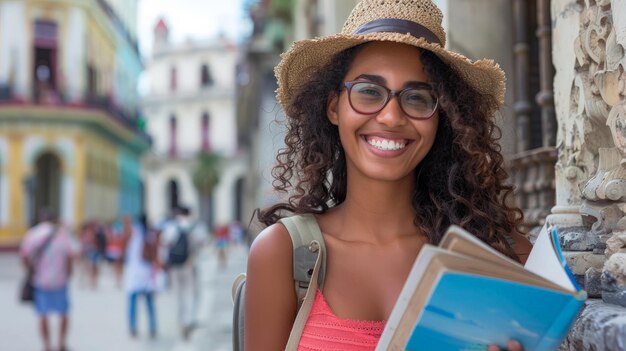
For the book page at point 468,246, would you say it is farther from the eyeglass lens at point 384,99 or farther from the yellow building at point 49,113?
the yellow building at point 49,113

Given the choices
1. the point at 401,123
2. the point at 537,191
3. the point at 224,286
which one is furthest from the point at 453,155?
the point at 224,286

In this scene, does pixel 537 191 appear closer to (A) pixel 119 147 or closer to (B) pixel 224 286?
(B) pixel 224 286

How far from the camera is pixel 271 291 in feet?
6.30

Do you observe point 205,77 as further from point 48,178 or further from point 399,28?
point 399,28

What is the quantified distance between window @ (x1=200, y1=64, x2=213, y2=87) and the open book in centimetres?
5901

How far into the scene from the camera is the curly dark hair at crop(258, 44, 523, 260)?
6.56ft

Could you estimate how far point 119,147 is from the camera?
1531 inches

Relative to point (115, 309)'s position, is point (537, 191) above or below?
above

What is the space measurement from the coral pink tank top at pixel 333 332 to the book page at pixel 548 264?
448mm

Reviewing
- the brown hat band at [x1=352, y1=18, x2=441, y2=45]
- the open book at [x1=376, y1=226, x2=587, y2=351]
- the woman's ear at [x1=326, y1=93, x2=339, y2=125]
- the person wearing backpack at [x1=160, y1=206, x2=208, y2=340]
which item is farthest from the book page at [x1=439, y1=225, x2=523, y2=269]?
the person wearing backpack at [x1=160, y1=206, x2=208, y2=340]

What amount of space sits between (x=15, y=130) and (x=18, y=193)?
2.52m

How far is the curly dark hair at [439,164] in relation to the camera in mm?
2000

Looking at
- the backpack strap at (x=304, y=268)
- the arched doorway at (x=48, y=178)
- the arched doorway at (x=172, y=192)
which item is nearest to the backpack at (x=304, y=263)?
the backpack strap at (x=304, y=268)

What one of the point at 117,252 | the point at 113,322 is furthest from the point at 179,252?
the point at 117,252
